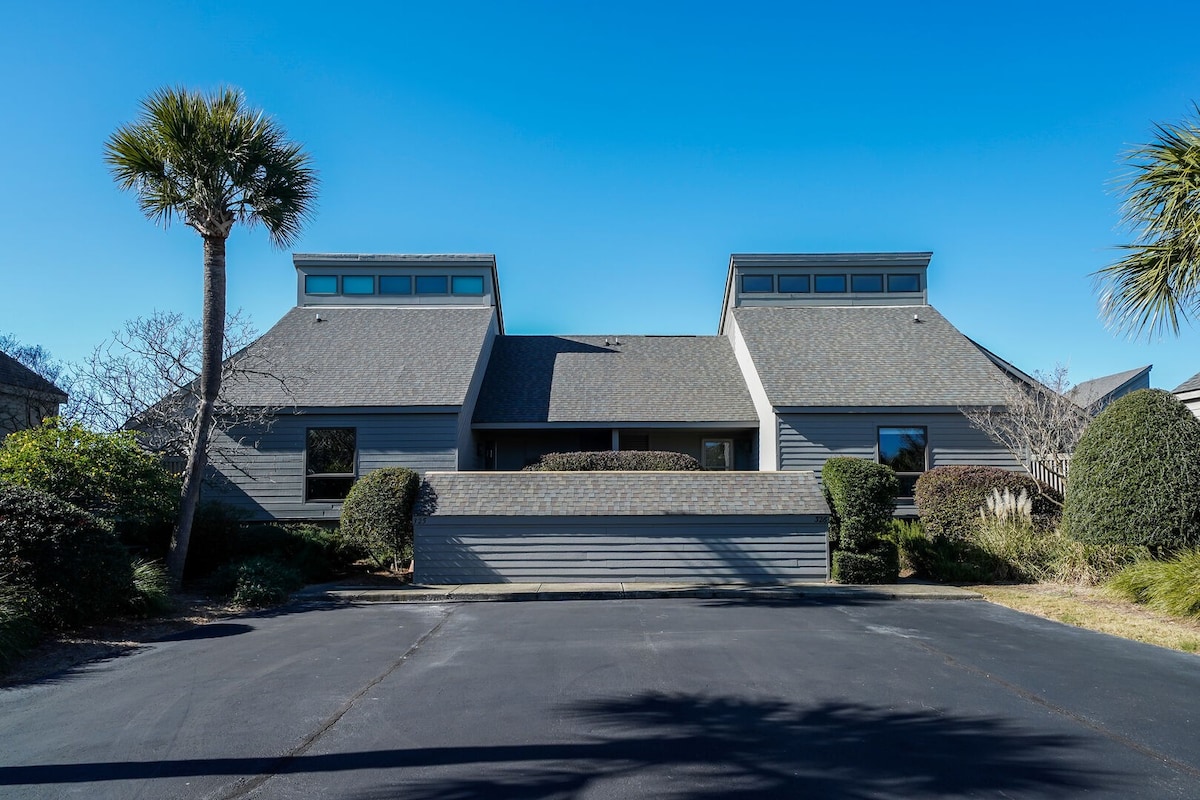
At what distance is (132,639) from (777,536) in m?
10.2

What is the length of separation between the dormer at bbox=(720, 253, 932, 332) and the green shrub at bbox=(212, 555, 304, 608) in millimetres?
15860

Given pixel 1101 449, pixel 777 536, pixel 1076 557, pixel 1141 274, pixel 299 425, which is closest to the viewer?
pixel 1141 274

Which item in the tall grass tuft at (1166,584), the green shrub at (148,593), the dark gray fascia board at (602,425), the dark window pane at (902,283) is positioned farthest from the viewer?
the dark window pane at (902,283)

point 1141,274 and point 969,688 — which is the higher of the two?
point 1141,274

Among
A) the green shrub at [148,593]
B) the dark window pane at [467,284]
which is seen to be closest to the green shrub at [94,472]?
the green shrub at [148,593]

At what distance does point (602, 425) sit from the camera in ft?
63.1

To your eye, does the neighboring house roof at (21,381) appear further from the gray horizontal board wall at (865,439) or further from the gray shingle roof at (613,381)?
the gray horizontal board wall at (865,439)

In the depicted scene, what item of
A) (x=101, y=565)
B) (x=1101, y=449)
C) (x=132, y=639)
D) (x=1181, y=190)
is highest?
(x=1181, y=190)

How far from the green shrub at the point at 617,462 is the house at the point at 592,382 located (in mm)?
1895

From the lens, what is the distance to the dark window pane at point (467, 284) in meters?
24.1

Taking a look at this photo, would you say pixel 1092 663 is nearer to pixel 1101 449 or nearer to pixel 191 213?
pixel 1101 449

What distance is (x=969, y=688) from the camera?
6832mm

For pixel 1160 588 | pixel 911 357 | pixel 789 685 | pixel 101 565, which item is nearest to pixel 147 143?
pixel 101 565

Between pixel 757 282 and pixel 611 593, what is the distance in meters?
14.1
